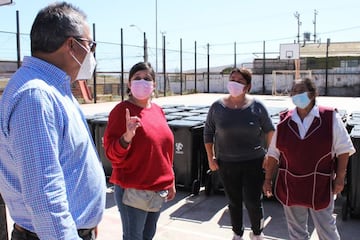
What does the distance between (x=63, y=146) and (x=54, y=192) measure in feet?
0.69

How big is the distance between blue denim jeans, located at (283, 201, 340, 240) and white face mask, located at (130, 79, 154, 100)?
153 cm

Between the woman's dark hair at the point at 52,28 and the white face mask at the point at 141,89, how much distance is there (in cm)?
135

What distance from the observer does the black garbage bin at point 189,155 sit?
20.2 feet

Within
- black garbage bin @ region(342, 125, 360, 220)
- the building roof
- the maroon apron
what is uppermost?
the building roof

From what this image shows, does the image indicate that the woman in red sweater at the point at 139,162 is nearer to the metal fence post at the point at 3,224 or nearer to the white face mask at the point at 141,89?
the white face mask at the point at 141,89

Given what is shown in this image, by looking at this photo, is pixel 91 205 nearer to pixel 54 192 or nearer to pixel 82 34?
pixel 54 192

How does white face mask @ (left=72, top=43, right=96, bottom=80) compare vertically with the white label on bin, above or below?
above

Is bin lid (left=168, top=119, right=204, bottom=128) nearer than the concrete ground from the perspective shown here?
No

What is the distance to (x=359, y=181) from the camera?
4.86 metres

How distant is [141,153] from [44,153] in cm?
146

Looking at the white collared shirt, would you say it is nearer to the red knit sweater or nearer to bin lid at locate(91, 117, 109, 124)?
the red knit sweater

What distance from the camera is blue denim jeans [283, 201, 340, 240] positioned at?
337 centimetres

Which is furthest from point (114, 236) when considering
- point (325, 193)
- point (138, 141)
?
point (325, 193)

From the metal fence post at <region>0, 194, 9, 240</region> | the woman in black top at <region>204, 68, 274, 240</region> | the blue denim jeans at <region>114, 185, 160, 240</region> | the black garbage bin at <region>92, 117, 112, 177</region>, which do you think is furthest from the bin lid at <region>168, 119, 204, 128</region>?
the metal fence post at <region>0, 194, 9, 240</region>
